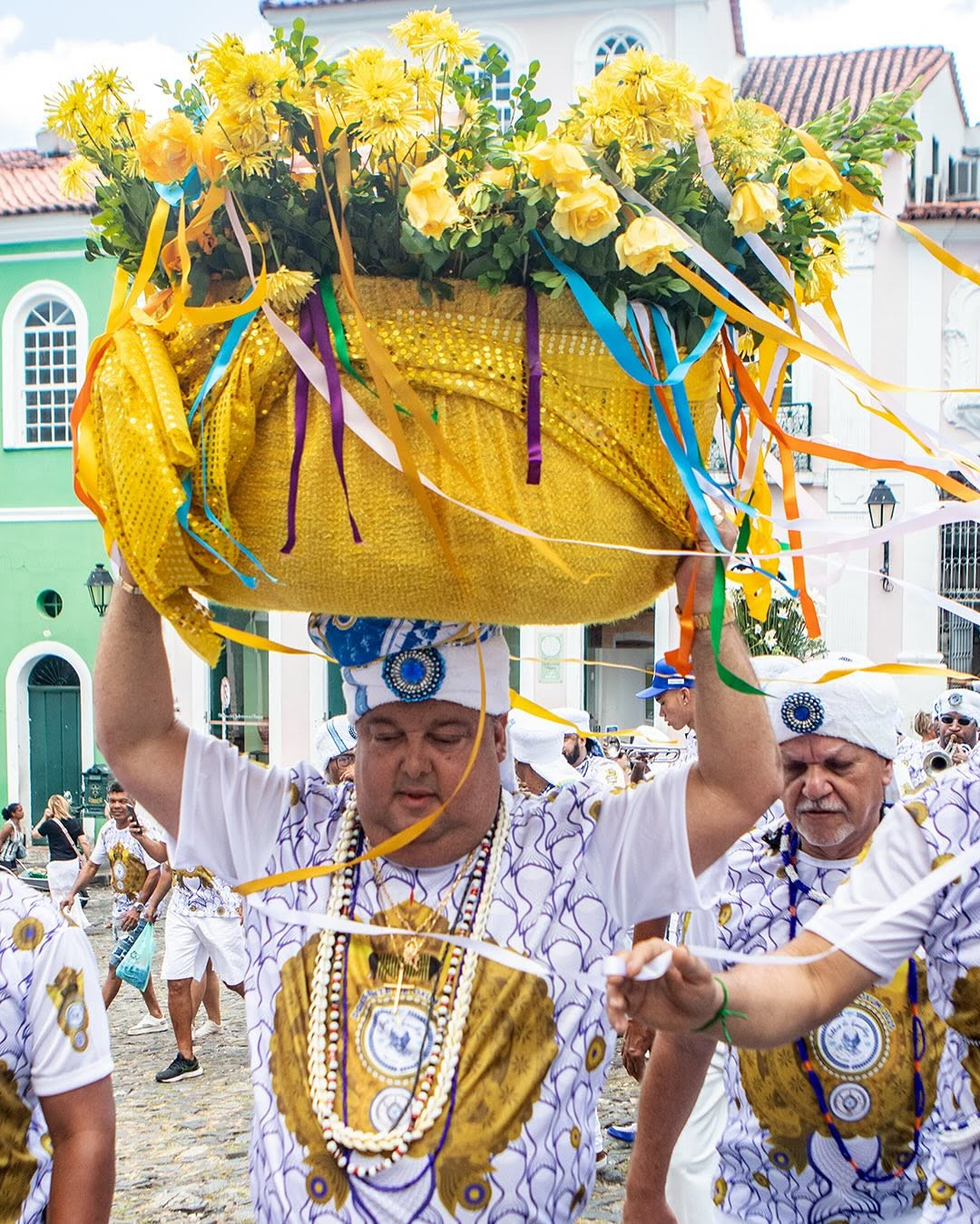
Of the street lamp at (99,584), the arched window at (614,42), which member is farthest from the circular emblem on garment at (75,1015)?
the arched window at (614,42)

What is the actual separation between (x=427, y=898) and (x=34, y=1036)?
2.69 ft

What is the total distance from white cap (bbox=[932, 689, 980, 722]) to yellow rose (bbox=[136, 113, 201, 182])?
9.26 m

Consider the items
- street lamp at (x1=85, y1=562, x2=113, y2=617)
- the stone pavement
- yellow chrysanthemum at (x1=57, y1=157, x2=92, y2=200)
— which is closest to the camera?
yellow chrysanthemum at (x1=57, y1=157, x2=92, y2=200)

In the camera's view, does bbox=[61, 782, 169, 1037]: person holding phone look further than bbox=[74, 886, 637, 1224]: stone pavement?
Yes

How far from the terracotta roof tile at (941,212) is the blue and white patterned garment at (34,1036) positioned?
19.5 m

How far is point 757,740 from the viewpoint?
9.59 feet

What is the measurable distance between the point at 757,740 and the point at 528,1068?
2.45 feet

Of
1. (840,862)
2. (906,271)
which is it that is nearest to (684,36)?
(906,271)

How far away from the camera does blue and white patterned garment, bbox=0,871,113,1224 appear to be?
2979 millimetres

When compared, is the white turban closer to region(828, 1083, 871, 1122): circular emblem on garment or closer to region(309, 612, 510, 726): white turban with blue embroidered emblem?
region(828, 1083, 871, 1122): circular emblem on garment

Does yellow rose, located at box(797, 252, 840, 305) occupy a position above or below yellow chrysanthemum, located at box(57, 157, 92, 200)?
below

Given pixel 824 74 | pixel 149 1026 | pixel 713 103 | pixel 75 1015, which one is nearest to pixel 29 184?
pixel 824 74

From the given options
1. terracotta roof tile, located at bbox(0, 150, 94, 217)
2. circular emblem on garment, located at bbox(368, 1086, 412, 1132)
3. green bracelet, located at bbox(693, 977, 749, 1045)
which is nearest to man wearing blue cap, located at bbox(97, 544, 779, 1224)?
circular emblem on garment, located at bbox(368, 1086, 412, 1132)

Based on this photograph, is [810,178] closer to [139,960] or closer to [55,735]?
[139,960]
